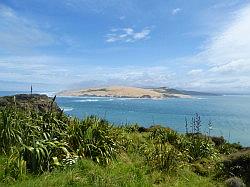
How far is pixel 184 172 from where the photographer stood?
1232cm

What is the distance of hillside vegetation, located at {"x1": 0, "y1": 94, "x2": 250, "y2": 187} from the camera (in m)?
9.40

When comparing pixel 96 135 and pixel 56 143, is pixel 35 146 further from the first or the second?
pixel 96 135

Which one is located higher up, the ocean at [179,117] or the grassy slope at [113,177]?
the grassy slope at [113,177]

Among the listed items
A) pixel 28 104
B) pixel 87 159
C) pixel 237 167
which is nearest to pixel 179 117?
pixel 28 104

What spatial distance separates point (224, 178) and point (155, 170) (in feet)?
7.98

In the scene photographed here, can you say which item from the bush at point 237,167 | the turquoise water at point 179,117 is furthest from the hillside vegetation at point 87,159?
the turquoise water at point 179,117

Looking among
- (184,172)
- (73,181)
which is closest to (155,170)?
(184,172)

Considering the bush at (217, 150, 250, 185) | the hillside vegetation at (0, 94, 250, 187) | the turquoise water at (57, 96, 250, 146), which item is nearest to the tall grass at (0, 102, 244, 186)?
the hillside vegetation at (0, 94, 250, 187)

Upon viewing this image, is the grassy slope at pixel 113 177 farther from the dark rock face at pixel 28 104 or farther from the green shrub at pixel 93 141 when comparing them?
the dark rock face at pixel 28 104

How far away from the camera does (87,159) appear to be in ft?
37.9

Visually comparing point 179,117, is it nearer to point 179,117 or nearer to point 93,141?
point 179,117

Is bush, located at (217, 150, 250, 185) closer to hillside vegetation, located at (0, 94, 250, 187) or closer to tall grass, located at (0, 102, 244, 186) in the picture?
hillside vegetation, located at (0, 94, 250, 187)

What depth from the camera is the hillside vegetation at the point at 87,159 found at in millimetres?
9398

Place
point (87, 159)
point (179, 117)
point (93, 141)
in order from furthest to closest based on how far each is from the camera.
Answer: point (179, 117) → point (93, 141) → point (87, 159)
